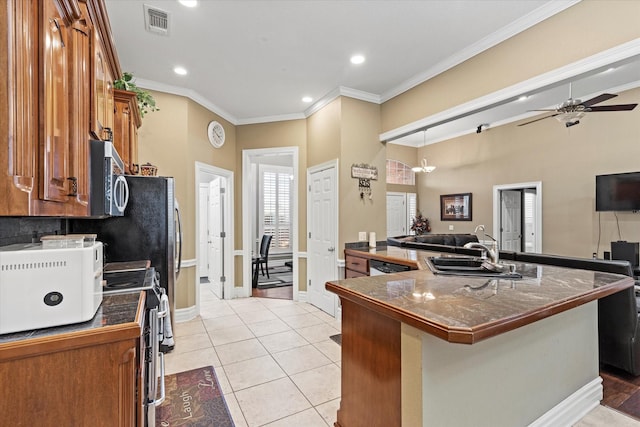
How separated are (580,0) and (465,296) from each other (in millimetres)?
2417

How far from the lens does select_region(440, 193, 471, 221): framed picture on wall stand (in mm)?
6578

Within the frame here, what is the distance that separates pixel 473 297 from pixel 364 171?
9.12 feet

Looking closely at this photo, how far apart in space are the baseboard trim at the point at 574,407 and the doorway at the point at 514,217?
4.36 meters

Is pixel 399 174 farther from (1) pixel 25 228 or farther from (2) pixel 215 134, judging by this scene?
(1) pixel 25 228

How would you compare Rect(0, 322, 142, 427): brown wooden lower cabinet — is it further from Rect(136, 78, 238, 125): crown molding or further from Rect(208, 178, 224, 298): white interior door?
Rect(208, 178, 224, 298): white interior door

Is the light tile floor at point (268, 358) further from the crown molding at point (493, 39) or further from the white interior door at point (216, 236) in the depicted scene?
the crown molding at point (493, 39)

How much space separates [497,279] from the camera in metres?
1.89

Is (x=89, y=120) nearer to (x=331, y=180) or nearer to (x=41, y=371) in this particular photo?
(x=41, y=371)

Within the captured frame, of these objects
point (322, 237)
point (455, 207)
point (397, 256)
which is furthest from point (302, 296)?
point (455, 207)

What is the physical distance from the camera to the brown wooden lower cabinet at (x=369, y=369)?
1.41m

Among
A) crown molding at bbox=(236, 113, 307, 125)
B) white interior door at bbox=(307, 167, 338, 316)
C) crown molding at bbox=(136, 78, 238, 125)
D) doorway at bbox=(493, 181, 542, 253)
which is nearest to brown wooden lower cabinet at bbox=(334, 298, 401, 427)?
white interior door at bbox=(307, 167, 338, 316)

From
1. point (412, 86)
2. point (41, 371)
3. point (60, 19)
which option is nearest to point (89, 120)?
point (60, 19)

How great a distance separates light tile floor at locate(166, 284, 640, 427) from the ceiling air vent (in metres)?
2.95

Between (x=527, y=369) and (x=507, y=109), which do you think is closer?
(x=527, y=369)
